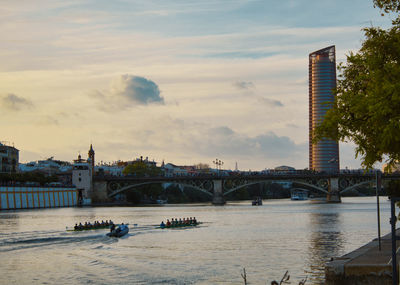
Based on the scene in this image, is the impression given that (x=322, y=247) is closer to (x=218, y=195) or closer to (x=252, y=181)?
(x=252, y=181)

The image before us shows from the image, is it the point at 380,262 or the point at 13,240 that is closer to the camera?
the point at 380,262

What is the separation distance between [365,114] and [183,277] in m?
19.4

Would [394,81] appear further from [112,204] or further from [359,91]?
[112,204]

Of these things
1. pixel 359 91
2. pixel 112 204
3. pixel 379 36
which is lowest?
pixel 112 204

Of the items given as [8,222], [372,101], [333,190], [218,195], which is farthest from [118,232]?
[333,190]

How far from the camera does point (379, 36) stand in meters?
26.0

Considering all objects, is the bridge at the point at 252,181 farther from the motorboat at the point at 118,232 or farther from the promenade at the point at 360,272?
the promenade at the point at 360,272

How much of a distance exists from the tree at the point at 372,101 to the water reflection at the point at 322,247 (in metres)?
11.7

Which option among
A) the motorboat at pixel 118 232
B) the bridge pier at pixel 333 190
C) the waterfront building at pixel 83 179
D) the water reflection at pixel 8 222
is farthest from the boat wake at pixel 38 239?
the waterfront building at pixel 83 179

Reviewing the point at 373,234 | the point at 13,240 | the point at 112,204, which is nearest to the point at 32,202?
the point at 112,204

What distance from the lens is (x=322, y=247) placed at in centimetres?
5362

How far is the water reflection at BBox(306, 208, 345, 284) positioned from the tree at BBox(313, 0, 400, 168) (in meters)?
11.7

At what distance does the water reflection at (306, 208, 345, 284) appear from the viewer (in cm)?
3838

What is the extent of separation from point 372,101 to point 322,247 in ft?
110
